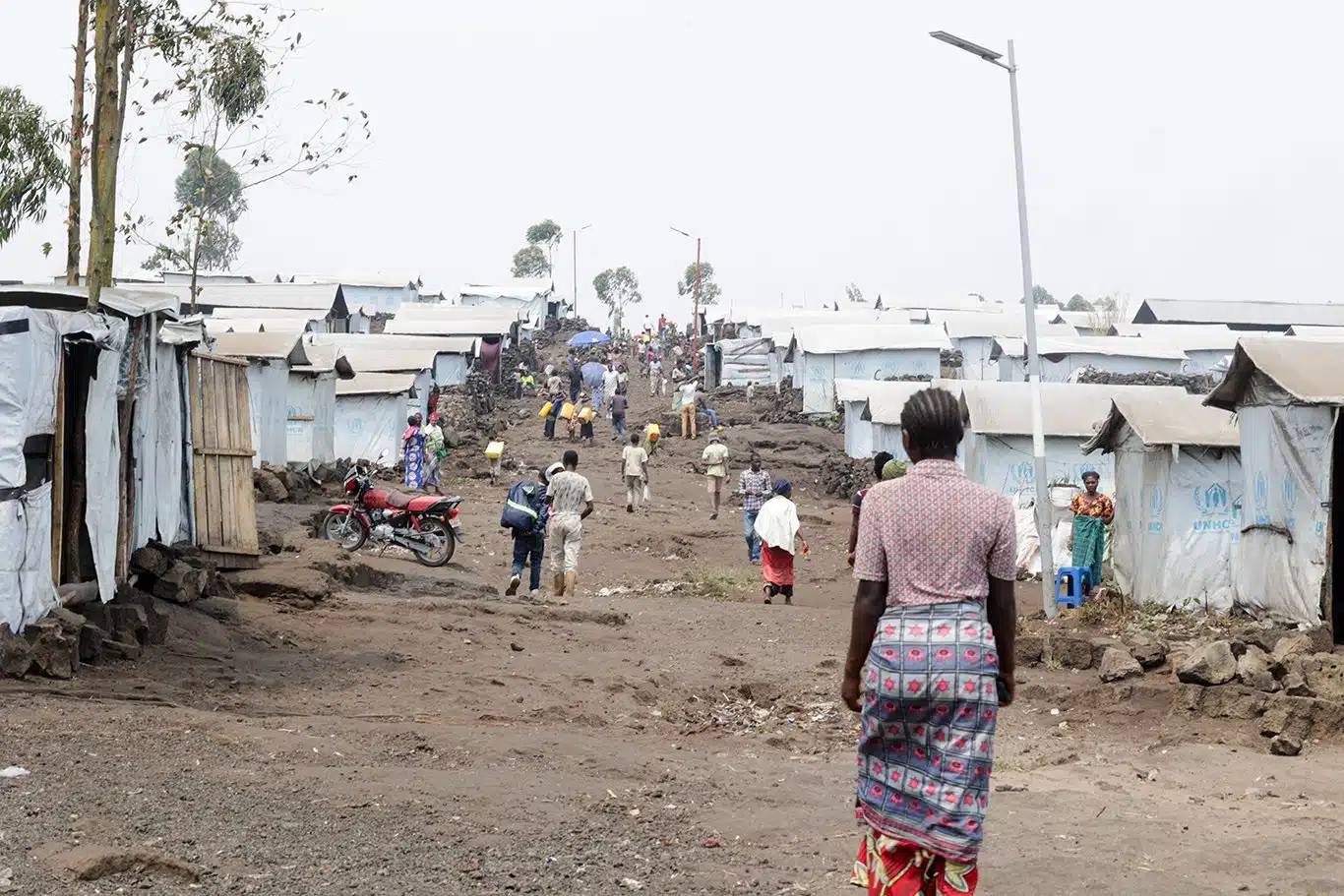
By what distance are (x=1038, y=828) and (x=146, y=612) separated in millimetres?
6351

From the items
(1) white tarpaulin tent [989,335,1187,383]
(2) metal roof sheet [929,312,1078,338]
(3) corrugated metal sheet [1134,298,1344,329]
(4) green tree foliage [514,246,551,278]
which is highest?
(4) green tree foliage [514,246,551,278]

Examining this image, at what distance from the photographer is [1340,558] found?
13500mm

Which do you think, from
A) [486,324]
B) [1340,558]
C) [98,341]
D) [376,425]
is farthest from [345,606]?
[486,324]

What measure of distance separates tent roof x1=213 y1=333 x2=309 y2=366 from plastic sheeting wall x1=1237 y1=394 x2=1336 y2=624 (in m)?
16.8

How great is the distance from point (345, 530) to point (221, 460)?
593 cm

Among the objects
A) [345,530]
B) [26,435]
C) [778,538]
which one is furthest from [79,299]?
[345,530]

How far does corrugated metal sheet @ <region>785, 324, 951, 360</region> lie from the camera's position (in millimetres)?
42688

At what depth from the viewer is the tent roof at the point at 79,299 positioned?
9695mm

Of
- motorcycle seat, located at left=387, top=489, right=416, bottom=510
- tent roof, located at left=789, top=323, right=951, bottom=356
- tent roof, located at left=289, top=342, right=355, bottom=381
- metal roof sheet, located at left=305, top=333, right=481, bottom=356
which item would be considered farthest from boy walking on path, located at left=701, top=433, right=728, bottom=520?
tent roof, located at left=789, top=323, right=951, bottom=356

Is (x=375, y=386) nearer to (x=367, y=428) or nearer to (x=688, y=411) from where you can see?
(x=367, y=428)

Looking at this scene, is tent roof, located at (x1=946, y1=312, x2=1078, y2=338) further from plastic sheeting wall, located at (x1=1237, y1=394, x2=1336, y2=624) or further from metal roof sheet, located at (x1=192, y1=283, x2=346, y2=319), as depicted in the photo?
plastic sheeting wall, located at (x1=1237, y1=394, x2=1336, y2=624)

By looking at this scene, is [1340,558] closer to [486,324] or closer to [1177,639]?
[1177,639]

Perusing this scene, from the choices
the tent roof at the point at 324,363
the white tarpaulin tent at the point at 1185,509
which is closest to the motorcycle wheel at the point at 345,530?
the tent roof at the point at 324,363

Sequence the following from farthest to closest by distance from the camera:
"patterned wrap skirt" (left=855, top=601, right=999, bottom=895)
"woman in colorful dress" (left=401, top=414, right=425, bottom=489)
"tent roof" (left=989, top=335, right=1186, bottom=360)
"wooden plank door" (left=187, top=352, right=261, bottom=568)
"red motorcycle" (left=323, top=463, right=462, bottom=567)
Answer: "tent roof" (left=989, top=335, right=1186, bottom=360) < "woman in colorful dress" (left=401, top=414, right=425, bottom=489) < "red motorcycle" (left=323, top=463, right=462, bottom=567) < "wooden plank door" (left=187, top=352, right=261, bottom=568) < "patterned wrap skirt" (left=855, top=601, right=999, bottom=895)
